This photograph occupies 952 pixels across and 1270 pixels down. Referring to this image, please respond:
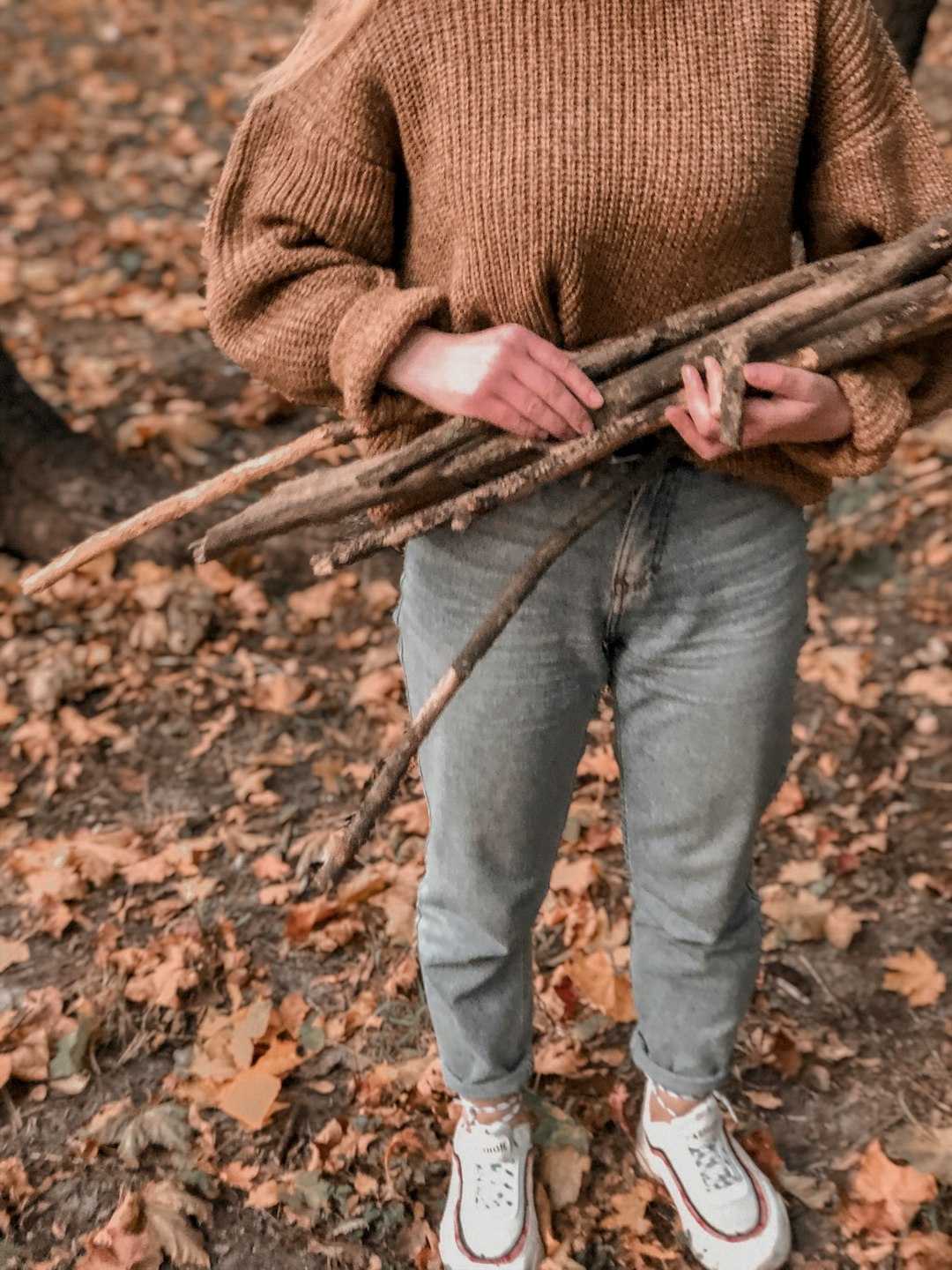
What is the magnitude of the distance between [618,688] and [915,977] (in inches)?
54.4

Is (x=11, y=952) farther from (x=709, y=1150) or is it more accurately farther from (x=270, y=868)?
(x=709, y=1150)

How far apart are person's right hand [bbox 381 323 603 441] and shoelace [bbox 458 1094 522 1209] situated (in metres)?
1.35

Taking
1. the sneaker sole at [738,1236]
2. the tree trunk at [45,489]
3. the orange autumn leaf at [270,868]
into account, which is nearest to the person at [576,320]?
the sneaker sole at [738,1236]

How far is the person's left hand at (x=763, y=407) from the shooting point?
136cm

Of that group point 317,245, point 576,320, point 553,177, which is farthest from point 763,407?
point 317,245

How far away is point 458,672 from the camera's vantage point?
1.43 meters

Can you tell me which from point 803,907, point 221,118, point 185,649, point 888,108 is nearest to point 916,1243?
point 803,907

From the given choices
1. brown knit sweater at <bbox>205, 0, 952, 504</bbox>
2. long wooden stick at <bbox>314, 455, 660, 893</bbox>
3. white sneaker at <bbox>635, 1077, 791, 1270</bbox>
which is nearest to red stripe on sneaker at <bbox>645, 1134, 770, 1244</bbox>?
white sneaker at <bbox>635, 1077, 791, 1270</bbox>

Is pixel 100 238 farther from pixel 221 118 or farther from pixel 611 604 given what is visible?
pixel 611 604

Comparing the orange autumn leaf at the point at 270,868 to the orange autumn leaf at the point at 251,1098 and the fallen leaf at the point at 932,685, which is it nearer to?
the orange autumn leaf at the point at 251,1098

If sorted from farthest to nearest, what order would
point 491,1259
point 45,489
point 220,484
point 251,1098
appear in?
point 45,489
point 251,1098
point 491,1259
point 220,484

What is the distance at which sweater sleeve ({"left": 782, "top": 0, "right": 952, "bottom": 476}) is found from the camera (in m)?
1.40

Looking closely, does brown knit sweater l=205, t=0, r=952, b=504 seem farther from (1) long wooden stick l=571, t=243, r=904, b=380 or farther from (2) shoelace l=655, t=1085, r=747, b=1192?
(2) shoelace l=655, t=1085, r=747, b=1192

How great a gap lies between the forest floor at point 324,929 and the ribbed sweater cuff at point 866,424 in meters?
1.51
